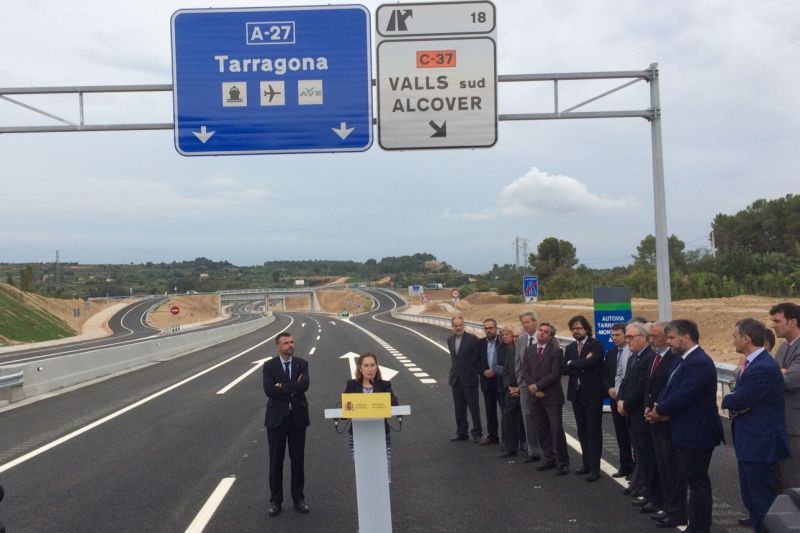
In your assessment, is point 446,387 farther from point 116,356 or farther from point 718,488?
point 116,356

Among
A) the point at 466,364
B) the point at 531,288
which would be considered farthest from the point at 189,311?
the point at 466,364

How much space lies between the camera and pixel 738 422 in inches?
251

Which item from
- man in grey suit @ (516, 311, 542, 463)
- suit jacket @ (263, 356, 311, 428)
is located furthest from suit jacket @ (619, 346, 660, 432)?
suit jacket @ (263, 356, 311, 428)

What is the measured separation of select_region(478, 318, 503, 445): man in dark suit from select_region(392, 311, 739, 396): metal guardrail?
163 centimetres

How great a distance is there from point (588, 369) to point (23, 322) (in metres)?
61.2

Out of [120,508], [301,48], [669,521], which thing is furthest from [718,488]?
[301,48]

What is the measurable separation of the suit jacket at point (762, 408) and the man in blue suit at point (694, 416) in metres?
0.37

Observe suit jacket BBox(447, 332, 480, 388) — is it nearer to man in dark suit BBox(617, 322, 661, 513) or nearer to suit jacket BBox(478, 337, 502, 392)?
suit jacket BBox(478, 337, 502, 392)

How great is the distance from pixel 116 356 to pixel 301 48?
52.3ft

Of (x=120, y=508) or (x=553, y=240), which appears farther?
(x=553, y=240)

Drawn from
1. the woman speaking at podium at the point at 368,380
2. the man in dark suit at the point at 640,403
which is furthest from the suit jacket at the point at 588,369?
the woman speaking at podium at the point at 368,380

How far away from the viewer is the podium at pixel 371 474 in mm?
6270

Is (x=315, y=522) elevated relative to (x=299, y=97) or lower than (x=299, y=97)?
lower

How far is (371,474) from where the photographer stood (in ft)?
20.8
